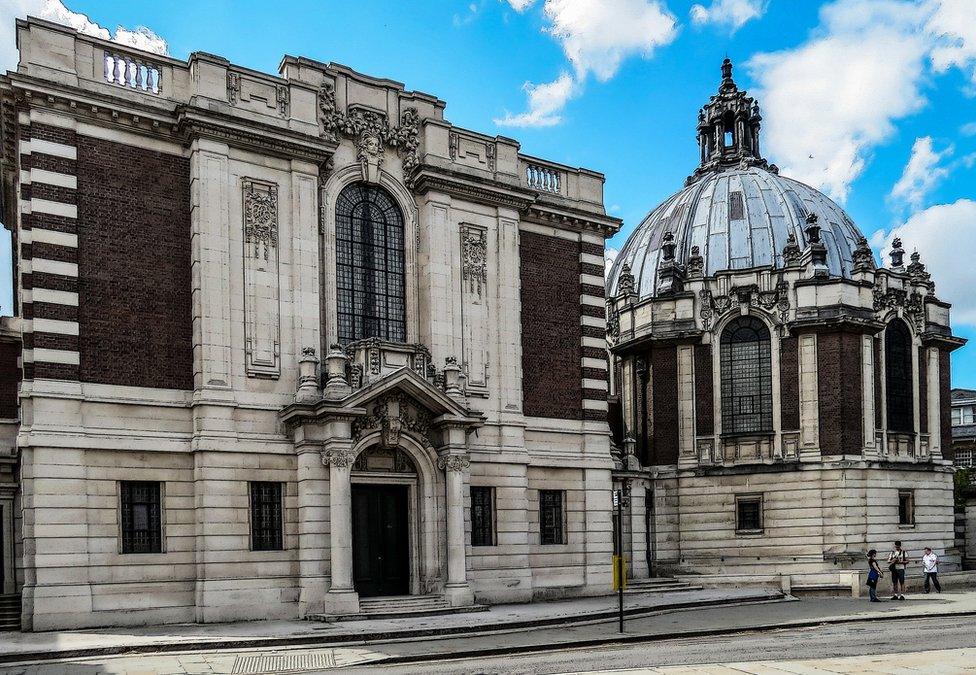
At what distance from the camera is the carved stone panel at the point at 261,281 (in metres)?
28.2

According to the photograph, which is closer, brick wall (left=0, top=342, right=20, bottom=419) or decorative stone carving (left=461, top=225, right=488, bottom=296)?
brick wall (left=0, top=342, right=20, bottom=419)

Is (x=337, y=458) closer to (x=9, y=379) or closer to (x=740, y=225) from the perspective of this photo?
(x=9, y=379)

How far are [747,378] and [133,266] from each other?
29.6m

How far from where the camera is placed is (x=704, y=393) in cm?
4778

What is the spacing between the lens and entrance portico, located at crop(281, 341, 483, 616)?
27.5 m

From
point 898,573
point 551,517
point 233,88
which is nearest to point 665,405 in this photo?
point 898,573

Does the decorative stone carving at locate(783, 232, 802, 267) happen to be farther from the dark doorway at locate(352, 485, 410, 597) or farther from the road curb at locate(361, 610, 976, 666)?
the dark doorway at locate(352, 485, 410, 597)

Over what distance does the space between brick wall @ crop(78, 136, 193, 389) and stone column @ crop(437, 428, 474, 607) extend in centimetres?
740

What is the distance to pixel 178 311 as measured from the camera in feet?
90.0

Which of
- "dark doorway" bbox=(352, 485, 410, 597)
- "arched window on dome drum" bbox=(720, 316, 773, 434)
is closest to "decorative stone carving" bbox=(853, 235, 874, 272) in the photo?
"arched window on dome drum" bbox=(720, 316, 773, 434)

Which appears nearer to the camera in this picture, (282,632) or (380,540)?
(282,632)

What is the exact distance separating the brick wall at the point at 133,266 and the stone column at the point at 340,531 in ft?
14.1

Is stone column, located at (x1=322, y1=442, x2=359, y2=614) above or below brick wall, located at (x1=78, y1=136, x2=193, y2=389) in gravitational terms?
below

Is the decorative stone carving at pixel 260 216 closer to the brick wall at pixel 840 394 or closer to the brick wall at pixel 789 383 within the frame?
the brick wall at pixel 789 383
